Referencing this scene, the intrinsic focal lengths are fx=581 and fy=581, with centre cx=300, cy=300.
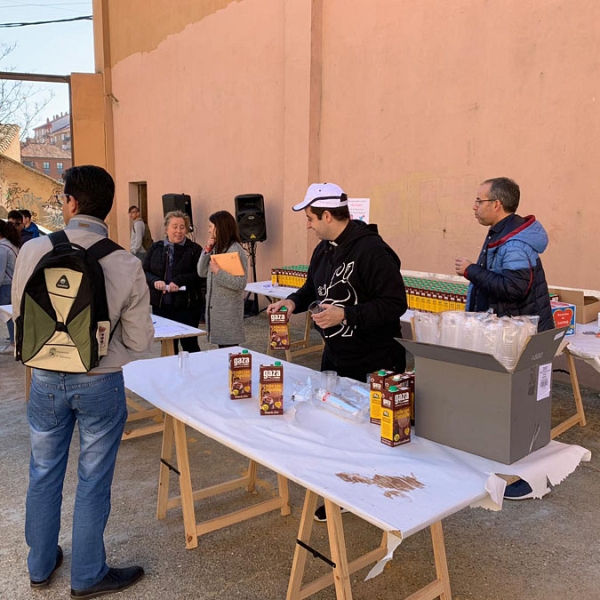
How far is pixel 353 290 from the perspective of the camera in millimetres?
2498

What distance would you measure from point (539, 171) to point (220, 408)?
3.99 meters

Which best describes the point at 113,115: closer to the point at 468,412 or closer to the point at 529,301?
the point at 529,301

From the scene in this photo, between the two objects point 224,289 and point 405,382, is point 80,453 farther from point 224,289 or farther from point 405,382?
point 224,289

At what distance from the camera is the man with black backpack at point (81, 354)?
73.4 inches

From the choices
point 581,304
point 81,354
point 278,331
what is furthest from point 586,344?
point 81,354

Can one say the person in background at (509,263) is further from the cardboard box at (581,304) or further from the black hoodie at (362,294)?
the cardboard box at (581,304)

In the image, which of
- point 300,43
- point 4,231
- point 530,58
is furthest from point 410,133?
point 4,231

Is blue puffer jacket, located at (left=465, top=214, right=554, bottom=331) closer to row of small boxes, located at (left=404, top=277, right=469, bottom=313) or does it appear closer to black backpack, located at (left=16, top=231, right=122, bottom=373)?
row of small boxes, located at (left=404, top=277, right=469, bottom=313)

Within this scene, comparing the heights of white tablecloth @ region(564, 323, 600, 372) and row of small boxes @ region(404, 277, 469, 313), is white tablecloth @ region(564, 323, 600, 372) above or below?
below

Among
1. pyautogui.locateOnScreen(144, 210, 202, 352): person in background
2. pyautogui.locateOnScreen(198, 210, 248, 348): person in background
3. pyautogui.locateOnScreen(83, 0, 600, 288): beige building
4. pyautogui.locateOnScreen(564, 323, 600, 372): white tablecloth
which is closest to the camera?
pyautogui.locateOnScreen(564, 323, 600, 372): white tablecloth

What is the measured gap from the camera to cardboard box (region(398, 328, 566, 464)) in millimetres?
1581

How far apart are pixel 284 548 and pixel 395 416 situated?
43.3 inches

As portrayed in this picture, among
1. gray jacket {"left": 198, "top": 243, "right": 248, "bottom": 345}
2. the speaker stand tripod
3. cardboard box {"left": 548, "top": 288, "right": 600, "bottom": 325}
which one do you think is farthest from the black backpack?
the speaker stand tripod

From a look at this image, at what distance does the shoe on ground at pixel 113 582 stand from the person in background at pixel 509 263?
6.06 feet
